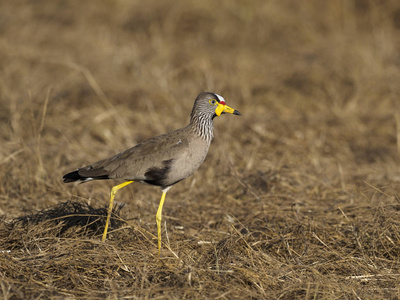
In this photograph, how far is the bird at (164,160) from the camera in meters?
4.78

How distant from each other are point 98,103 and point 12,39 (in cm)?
320

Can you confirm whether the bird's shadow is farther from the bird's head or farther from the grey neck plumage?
the bird's head

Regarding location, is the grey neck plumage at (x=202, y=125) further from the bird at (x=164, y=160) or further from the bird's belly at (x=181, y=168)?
the bird's belly at (x=181, y=168)

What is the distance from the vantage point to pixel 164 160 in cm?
479

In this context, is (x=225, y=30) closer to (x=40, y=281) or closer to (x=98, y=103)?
(x=98, y=103)

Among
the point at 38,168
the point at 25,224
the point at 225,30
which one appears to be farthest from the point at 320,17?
the point at 25,224

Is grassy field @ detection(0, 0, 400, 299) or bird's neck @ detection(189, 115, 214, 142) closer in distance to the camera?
grassy field @ detection(0, 0, 400, 299)

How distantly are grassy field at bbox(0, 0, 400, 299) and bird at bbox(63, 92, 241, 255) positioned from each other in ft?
1.04

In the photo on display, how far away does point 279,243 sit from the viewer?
4.89 metres

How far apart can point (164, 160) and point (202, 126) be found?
492 mm

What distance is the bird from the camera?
4.78 meters

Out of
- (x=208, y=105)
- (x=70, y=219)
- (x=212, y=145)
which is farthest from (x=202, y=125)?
(x=212, y=145)

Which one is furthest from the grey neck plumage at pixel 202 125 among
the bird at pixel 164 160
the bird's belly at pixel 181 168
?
the bird's belly at pixel 181 168

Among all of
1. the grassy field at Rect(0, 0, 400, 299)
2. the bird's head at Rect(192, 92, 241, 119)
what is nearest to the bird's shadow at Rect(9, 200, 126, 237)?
the grassy field at Rect(0, 0, 400, 299)
